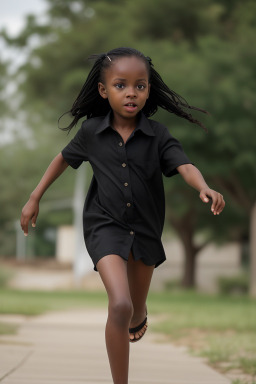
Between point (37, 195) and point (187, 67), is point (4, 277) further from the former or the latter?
point (37, 195)

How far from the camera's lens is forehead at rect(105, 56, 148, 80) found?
4426mm

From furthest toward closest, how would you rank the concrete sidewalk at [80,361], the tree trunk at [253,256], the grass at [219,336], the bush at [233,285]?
the bush at [233,285], the tree trunk at [253,256], the grass at [219,336], the concrete sidewalk at [80,361]

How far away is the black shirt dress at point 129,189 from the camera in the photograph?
4402 mm

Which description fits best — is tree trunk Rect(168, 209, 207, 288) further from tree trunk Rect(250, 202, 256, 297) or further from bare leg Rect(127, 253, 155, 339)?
bare leg Rect(127, 253, 155, 339)

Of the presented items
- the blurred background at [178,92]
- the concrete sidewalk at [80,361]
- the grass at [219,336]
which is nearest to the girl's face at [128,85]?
the concrete sidewalk at [80,361]

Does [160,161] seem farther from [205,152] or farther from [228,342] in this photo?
[205,152]

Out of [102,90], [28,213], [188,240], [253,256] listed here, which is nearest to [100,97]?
[102,90]

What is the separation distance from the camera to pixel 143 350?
7.85 m

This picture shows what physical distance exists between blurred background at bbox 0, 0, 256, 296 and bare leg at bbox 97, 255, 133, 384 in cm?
1584

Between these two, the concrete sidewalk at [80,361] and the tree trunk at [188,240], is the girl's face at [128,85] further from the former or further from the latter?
the tree trunk at [188,240]

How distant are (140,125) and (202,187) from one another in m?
0.59

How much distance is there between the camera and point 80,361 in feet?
21.6

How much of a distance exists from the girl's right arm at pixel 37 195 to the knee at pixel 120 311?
2.51 feet

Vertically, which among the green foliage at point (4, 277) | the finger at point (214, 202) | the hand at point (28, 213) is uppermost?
the green foliage at point (4, 277)
